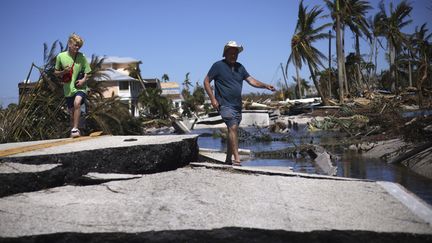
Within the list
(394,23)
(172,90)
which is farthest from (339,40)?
(172,90)

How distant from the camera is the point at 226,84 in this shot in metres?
5.82

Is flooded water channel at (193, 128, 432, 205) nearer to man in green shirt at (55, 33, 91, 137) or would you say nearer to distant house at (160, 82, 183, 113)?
man in green shirt at (55, 33, 91, 137)

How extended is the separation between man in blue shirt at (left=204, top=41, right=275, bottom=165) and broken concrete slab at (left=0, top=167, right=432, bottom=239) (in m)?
1.22

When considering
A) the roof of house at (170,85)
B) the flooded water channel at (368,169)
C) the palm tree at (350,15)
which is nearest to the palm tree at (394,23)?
the palm tree at (350,15)

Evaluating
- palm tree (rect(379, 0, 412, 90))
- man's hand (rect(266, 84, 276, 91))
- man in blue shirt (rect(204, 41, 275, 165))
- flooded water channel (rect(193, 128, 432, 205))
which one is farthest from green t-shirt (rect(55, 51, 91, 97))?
palm tree (rect(379, 0, 412, 90))

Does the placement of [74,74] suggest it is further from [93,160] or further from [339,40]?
[339,40]

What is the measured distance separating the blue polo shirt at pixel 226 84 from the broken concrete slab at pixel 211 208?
1446 millimetres

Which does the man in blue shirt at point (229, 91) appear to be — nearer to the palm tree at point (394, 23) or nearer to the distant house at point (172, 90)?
the palm tree at point (394, 23)

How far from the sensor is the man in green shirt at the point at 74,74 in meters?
6.36

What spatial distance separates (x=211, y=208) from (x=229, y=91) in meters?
2.51

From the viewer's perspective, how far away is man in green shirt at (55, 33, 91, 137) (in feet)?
20.9

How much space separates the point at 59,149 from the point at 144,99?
123 feet

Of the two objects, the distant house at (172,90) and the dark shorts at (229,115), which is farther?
the distant house at (172,90)

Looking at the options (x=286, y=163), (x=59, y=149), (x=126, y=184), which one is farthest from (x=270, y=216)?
(x=286, y=163)
